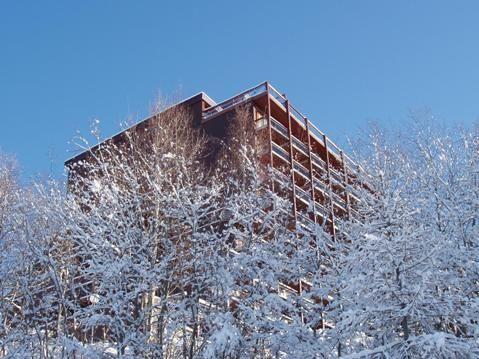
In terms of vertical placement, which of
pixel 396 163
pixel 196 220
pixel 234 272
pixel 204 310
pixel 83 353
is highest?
pixel 396 163

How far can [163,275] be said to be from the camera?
1162 cm

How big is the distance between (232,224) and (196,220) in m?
1.09

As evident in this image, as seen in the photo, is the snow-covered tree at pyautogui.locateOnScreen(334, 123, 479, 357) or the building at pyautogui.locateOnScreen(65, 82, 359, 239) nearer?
the snow-covered tree at pyautogui.locateOnScreen(334, 123, 479, 357)

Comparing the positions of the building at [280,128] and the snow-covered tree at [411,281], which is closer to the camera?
the snow-covered tree at [411,281]

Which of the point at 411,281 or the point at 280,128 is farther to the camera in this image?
the point at 280,128

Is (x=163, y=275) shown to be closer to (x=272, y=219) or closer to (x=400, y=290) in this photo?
(x=272, y=219)

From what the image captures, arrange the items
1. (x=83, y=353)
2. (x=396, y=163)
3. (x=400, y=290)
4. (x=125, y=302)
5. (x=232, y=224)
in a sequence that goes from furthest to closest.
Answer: (x=396, y=163)
(x=232, y=224)
(x=125, y=302)
(x=83, y=353)
(x=400, y=290)

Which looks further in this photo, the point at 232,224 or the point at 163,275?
the point at 232,224

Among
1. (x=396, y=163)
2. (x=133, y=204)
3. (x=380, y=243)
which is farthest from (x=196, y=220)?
(x=396, y=163)

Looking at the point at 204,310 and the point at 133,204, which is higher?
the point at 133,204

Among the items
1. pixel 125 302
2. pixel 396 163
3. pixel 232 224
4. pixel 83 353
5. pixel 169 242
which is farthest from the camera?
pixel 396 163

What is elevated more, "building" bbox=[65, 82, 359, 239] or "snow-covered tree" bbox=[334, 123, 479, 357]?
"building" bbox=[65, 82, 359, 239]

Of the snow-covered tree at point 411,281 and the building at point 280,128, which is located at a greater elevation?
the building at point 280,128

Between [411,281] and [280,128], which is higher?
[280,128]
